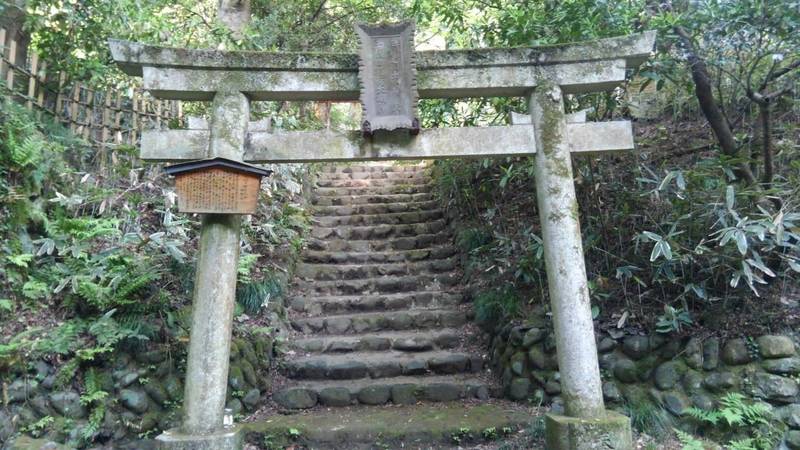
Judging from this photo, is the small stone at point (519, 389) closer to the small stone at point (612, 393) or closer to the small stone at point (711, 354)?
the small stone at point (612, 393)

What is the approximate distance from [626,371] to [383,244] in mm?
4254

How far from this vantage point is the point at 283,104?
9.19 metres

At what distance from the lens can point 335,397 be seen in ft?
15.5

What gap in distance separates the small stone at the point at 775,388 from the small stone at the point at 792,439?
24 cm

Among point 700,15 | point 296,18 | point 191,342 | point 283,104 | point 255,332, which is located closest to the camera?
point 191,342

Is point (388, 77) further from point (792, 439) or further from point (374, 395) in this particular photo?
point (792, 439)

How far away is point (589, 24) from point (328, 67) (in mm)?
2618

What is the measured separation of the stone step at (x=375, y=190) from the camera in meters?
9.65

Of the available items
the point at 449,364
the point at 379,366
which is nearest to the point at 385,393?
the point at 379,366

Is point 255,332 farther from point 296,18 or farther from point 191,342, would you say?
point 296,18

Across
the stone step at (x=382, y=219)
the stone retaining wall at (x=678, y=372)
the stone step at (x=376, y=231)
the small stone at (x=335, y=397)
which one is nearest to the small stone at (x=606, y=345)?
the stone retaining wall at (x=678, y=372)

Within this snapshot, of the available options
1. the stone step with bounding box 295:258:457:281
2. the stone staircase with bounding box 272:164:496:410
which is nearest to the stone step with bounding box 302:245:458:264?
the stone staircase with bounding box 272:164:496:410

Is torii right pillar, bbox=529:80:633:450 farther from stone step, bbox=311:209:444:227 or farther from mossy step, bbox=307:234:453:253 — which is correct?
stone step, bbox=311:209:444:227

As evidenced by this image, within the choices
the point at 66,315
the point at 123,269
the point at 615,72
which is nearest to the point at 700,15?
the point at 615,72
